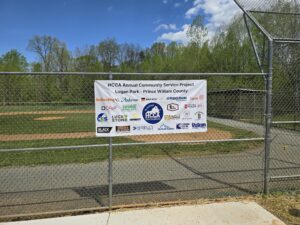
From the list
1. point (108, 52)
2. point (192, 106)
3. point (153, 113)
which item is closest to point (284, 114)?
point (192, 106)

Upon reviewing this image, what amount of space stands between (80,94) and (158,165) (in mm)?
3569

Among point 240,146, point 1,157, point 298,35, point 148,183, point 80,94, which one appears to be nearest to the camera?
point 80,94

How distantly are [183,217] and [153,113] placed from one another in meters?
1.85

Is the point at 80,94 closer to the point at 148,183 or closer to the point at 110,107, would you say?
the point at 110,107

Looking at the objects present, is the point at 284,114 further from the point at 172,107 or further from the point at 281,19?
the point at 172,107

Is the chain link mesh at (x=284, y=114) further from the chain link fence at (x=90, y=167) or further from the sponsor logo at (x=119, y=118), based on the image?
the sponsor logo at (x=119, y=118)

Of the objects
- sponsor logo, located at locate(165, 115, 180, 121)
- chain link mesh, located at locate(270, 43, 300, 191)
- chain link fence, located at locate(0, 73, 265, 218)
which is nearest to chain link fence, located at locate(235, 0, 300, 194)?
chain link mesh, located at locate(270, 43, 300, 191)

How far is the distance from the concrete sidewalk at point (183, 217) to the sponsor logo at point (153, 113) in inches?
60.8

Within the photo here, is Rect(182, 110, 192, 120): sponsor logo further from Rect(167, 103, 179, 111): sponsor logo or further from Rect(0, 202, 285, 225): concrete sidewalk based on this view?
Rect(0, 202, 285, 225): concrete sidewalk

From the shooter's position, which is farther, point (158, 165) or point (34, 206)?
point (158, 165)

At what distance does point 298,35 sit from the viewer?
28.9 feet

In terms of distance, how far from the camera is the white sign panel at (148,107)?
578cm

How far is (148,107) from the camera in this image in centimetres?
598

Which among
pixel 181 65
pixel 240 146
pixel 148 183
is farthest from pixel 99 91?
pixel 181 65
